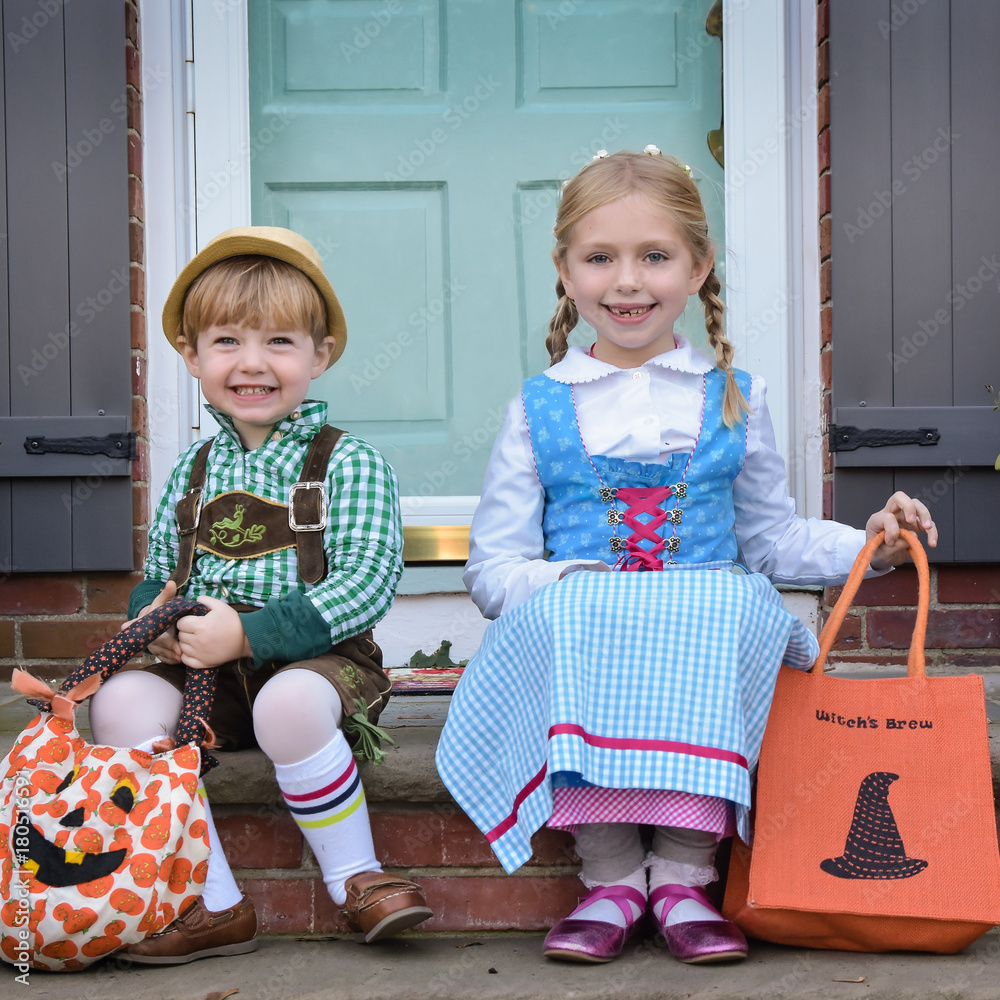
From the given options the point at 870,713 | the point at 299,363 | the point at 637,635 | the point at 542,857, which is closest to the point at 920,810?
the point at 870,713

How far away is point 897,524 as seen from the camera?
1659mm

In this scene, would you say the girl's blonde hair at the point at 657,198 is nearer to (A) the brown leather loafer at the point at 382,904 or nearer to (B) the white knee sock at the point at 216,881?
(A) the brown leather loafer at the point at 382,904

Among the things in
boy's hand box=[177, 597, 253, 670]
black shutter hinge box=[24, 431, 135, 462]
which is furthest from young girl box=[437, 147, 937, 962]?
black shutter hinge box=[24, 431, 135, 462]

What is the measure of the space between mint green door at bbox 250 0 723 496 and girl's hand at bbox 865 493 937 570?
1398mm

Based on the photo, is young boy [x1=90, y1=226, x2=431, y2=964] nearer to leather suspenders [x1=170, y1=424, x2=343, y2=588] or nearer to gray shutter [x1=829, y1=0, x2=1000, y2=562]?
leather suspenders [x1=170, y1=424, x2=343, y2=588]

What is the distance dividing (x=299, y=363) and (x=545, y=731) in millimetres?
769

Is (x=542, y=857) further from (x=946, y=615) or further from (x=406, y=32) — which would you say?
(x=406, y=32)

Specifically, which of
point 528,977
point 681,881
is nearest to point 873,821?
point 681,881

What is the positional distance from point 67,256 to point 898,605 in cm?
220

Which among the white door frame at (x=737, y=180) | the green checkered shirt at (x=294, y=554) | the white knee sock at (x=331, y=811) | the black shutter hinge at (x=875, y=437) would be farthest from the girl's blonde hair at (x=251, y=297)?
the black shutter hinge at (x=875, y=437)

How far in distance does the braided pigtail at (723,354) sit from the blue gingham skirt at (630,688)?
387 mm

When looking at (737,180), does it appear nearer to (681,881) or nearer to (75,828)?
(681,881)

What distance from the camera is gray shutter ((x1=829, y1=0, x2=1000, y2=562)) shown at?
255cm

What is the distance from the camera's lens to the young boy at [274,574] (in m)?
1.52
